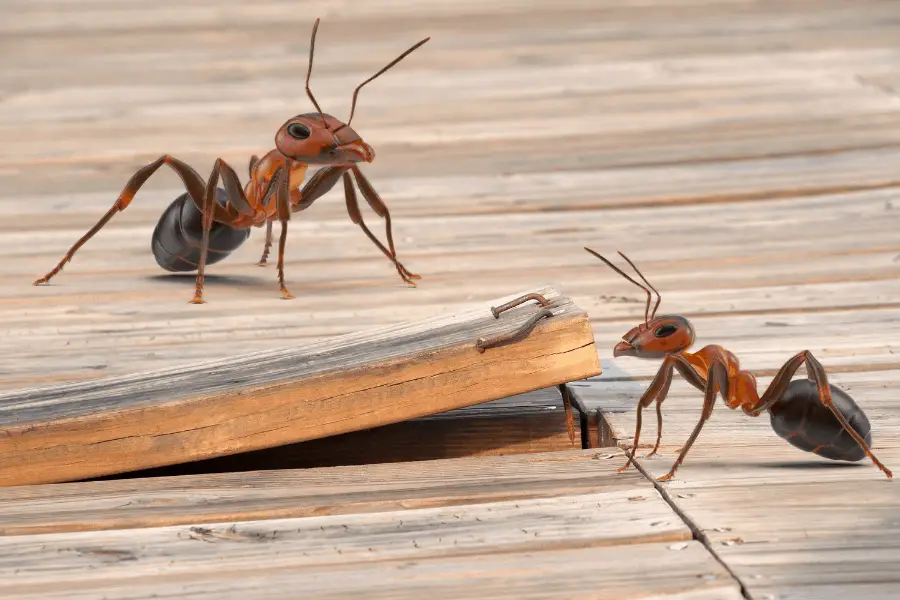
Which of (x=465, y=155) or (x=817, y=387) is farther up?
(x=817, y=387)

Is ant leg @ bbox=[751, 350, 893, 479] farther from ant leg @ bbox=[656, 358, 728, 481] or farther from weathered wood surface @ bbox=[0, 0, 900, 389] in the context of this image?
weathered wood surface @ bbox=[0, 0, 900, 389]

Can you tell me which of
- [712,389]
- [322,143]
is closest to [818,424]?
[712,389]

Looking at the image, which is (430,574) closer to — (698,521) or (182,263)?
(698,521)

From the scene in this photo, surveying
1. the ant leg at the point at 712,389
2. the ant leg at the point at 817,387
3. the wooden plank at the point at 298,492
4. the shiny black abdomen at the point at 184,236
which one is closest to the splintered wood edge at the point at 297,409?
the wooden plank at the point at 298,492

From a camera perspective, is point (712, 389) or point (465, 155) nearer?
point (712, 389)

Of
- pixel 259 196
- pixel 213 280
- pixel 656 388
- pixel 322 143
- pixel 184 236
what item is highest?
pixel 322 143

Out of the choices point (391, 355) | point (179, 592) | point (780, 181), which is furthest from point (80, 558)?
point (780, 181)

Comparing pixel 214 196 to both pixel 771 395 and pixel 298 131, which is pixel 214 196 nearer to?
pixel 298 131

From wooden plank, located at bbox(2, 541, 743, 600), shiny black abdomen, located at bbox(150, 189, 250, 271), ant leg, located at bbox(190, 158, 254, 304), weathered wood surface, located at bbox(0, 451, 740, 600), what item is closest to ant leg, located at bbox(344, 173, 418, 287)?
ant leg, located at bbox(190, 158, 254, 304)
